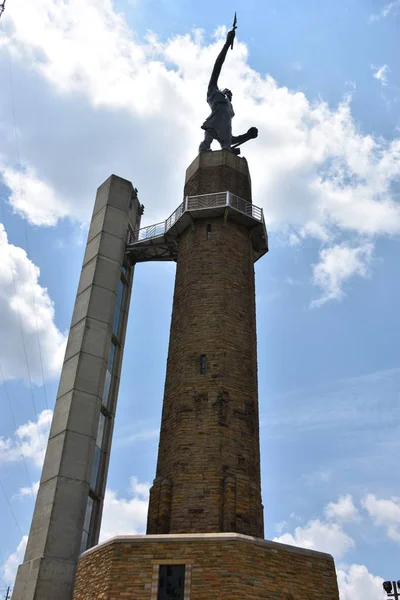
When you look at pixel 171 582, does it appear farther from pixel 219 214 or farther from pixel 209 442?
pixel 219 214

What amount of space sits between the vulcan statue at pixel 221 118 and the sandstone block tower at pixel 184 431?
1.77 metres

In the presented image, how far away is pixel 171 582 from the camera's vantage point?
17406 millimetres

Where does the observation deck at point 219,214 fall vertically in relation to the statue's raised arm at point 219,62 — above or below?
below

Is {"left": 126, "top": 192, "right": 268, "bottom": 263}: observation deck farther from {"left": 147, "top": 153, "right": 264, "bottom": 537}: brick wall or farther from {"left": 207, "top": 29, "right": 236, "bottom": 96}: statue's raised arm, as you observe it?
{"left": 207, "top": 29, "right": 236, "bottom": 96}: statue's raised arm

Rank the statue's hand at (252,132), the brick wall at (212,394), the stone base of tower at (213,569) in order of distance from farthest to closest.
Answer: the statue's hand at (252,132), the brick wall at (212,394), the stone base of tower at (213,569)

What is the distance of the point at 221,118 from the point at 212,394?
17.2 meters

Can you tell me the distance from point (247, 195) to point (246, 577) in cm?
1905

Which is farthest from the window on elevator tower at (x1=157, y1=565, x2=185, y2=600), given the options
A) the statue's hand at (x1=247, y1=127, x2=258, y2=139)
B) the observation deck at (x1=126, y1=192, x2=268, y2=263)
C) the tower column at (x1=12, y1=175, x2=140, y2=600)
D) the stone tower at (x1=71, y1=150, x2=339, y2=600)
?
the statue's hand at (x1=247, y1=127, x2=258, y2=139)

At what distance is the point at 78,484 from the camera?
2527 cm

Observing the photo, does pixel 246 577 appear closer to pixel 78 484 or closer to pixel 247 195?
pixel 78 484

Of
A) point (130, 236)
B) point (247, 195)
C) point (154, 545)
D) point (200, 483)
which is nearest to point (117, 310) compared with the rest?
point (130, 236)

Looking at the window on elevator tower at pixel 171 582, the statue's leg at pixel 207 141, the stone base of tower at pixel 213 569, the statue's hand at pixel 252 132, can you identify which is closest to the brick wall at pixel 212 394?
the stone base of tower at pixel 213 569

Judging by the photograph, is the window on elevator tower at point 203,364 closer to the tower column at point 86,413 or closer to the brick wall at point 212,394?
the brick wall at point 212,394

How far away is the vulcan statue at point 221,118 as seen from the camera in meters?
33.0
